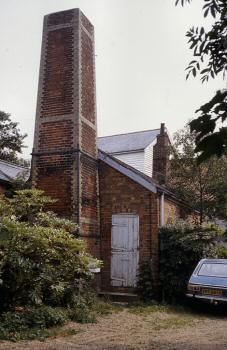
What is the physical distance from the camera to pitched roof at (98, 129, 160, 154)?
85.4ft

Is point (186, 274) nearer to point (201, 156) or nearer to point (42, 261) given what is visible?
point (42, 261)

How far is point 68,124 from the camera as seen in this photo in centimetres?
1380

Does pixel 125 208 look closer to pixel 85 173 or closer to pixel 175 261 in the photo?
pixel 85 173

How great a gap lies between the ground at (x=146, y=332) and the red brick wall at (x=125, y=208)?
7.32 feet

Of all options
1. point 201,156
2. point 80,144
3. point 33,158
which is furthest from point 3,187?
point 201,156

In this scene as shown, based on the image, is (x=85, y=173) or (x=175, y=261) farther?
(x=85, y=173)

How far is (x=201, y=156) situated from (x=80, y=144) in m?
12.0

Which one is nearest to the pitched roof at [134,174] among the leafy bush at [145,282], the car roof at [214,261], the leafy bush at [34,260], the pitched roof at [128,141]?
the leafy bush at [145,282]

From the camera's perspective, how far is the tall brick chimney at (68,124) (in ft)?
43.8

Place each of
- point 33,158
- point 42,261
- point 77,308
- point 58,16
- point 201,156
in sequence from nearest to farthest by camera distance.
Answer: point 201,156 < point 42,261 < point 77,308 < point 33,158 < point 58,16

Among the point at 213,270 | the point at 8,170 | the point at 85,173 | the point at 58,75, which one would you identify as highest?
the point at 58,75

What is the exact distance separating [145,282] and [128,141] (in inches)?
622

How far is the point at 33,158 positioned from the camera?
1395cm

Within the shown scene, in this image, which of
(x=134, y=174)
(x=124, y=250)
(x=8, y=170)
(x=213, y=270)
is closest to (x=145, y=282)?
(x=124, y=250)
